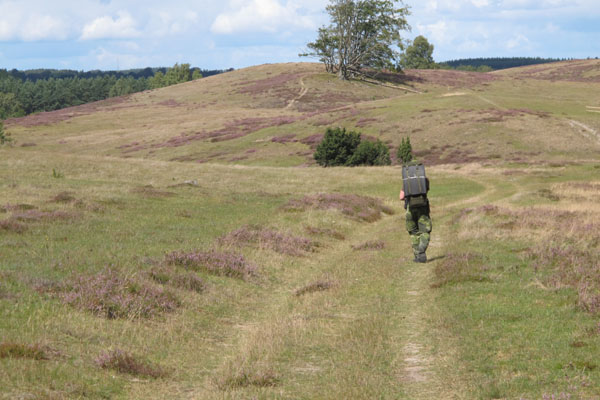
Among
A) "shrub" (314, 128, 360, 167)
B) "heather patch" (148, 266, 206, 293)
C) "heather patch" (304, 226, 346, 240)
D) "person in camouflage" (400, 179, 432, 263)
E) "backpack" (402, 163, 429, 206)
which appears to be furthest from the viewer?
"shrub" (314, 128, 360, 167)

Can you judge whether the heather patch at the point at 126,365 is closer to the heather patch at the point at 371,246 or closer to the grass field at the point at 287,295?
the grass field at the point at 287,295

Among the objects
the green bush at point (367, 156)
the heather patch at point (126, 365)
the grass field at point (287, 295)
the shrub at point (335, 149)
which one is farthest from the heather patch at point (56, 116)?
the heather patch at point (126, 365)

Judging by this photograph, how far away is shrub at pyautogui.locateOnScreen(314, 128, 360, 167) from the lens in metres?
73.8

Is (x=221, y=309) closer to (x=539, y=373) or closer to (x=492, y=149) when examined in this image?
(x=539, y=373)

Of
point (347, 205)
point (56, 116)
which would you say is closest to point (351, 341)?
point (347, 205)

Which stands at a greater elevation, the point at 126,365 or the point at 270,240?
the point at 126,365

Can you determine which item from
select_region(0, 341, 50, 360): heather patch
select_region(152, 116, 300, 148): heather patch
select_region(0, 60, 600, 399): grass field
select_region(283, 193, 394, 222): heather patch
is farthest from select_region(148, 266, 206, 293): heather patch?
select_region(152, 116, 300, 148): heather patch

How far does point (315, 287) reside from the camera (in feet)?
49.2

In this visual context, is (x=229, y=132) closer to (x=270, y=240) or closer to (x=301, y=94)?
(x=301, y=94)

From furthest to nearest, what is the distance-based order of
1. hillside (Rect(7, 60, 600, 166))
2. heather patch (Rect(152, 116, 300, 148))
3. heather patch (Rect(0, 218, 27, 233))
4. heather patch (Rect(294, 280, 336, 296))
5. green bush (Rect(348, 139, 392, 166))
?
1. heather patch (Rect(152, 116, 300, 148))
2. hillside (Rect(7, 60, 600, 166))
3. green bush (Rect(348, 139, 392, 166))
4. heather patch (Rect(0, 218, 27, 233))
5. heather patch (Rect(294, 280, 336, 296))

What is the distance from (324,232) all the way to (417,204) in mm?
7029

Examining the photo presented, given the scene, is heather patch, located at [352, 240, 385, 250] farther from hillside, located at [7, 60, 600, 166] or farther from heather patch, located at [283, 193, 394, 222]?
hillside, located at [7, 60, 600, 166]

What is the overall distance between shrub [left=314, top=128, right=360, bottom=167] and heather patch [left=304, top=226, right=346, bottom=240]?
49.1 meters

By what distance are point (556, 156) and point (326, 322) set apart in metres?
67.7
